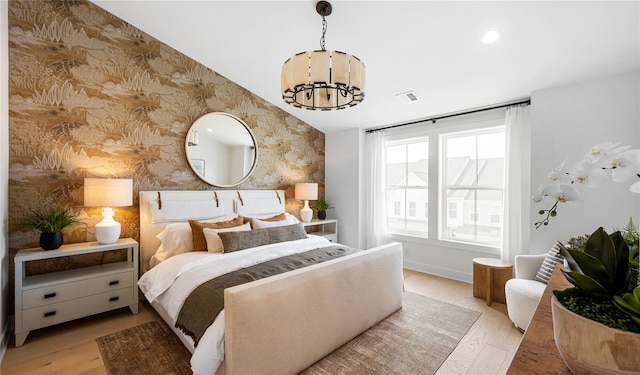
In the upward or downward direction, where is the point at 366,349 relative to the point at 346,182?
downward

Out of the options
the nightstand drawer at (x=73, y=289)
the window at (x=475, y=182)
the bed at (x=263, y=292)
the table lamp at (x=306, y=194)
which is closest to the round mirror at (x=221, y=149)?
the bed at (x=263, y=292)

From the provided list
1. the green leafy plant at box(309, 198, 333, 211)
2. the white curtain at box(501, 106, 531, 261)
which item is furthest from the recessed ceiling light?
the green leafy plant at box(309, 198, 333, 211)

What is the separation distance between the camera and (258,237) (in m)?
2.90

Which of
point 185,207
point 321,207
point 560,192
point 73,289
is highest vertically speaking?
point 560,192

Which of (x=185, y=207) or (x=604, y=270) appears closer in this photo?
(x=604, y=270)

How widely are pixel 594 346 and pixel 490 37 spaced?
8.82 feet

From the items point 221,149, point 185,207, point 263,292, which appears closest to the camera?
point 263,292

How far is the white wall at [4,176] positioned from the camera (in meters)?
2.18

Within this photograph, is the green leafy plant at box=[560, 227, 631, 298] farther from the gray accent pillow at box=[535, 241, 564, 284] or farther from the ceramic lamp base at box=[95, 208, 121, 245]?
the ceramic lamp base at box=[95, 208, 121, 245]

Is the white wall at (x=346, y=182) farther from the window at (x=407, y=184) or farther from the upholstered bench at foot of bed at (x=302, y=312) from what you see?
the upholstered bench at foot of bed at (x=302, y=312)

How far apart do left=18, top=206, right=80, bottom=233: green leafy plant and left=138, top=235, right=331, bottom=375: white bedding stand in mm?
896

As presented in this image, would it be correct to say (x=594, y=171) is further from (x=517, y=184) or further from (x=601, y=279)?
(x=517, y=184)

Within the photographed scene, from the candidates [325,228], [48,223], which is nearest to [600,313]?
[48,223]

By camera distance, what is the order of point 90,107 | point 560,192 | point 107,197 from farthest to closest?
point 90,107 → point 107,197 → point 560,192
